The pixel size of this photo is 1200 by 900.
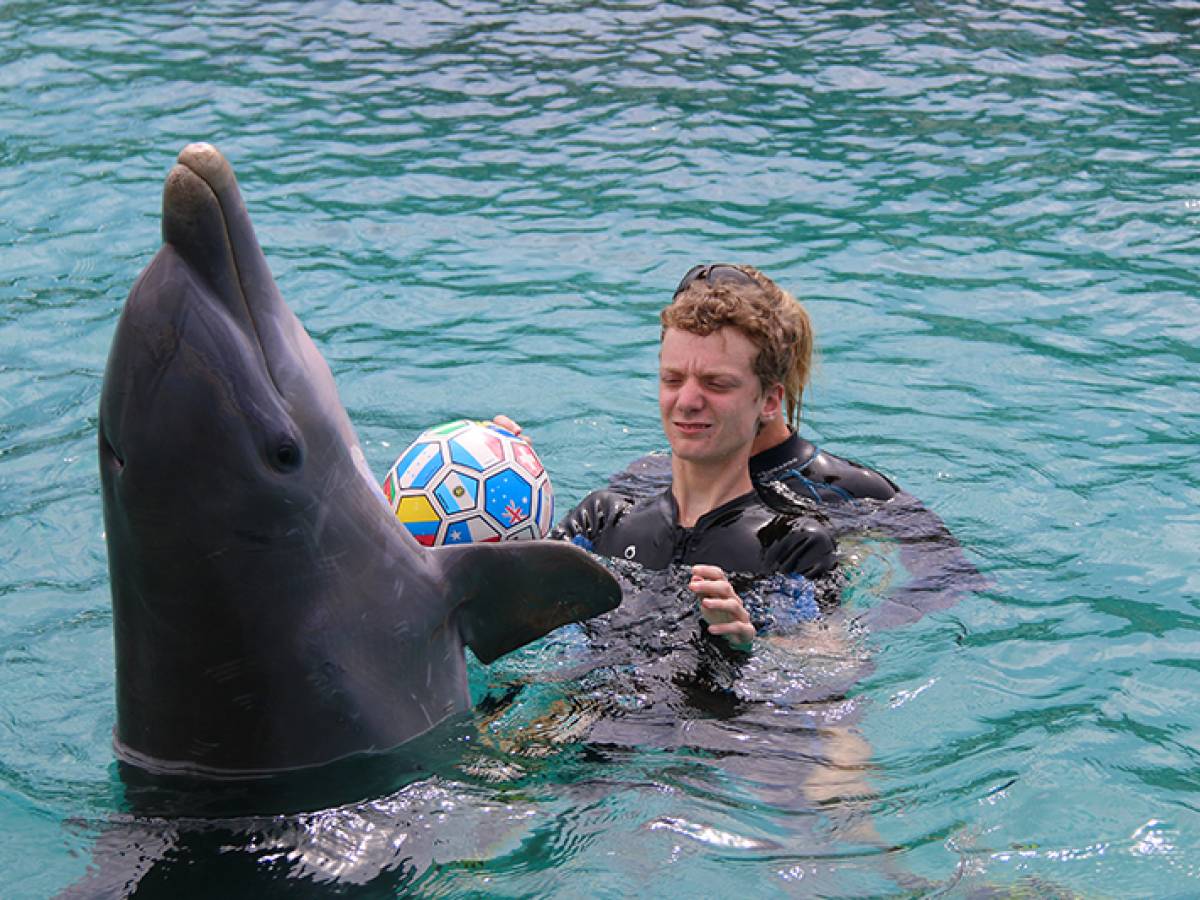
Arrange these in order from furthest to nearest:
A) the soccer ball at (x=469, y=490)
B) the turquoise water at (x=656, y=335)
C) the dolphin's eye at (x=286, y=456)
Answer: the soccer ball at (x=469, y=490) → the turquoise water at (x=656, y=335) → the dolphin's eye at (x=286, y=456)

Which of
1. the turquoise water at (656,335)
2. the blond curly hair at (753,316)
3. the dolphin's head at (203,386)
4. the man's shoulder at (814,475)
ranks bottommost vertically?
the turquoise water at (656,335)

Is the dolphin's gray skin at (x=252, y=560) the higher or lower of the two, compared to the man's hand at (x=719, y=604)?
higher

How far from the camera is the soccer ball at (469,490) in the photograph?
17.0 feet

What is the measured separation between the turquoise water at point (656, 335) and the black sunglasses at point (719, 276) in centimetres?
120

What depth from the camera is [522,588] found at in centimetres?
406

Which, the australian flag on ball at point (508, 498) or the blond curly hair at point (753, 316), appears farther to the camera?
the australian flag on ball at point (508, 498)

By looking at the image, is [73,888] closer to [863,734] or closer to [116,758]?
[116,758]

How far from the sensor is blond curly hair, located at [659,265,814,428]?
16.5 feet

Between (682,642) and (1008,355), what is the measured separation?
3.82 metres

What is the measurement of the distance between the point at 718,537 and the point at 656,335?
11.4ft

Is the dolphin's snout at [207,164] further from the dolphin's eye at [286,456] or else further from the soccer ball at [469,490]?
the soccer ball at [469,490]

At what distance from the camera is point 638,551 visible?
5.30m

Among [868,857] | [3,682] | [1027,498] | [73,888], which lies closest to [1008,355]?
[1027,498]

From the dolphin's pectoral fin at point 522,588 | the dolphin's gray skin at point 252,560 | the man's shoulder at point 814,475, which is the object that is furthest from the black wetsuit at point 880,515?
the dolphin's gray skin at point 252,560
